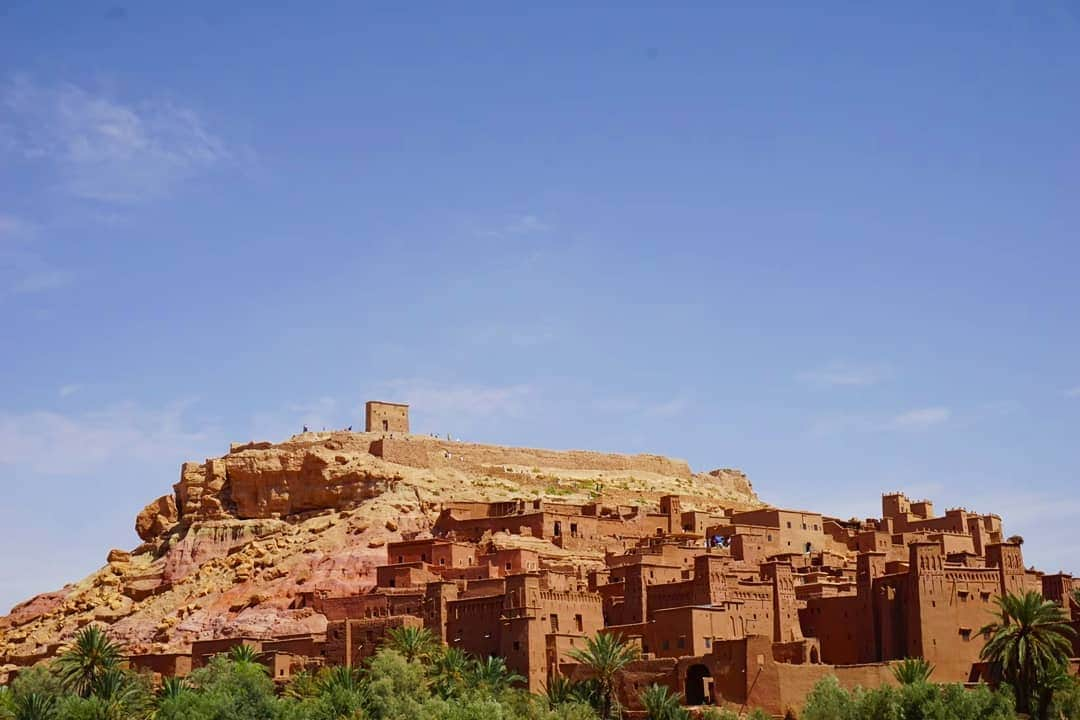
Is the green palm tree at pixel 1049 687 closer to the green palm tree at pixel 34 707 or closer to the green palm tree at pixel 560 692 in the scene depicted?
the green palm tree at pixel 560 692

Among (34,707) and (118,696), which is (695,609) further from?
(34,707)

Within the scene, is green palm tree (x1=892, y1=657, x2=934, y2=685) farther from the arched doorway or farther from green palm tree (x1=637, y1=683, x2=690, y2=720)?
green palm tree (x1=637, y1=683, x2=690, y2=720)

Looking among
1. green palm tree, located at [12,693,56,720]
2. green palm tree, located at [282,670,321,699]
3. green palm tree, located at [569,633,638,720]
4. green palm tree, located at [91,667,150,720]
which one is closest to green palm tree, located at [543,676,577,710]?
green palm tree, located at [569,633,638,720]

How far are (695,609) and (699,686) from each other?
2.89m

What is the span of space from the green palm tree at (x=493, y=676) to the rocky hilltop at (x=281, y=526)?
434 inches

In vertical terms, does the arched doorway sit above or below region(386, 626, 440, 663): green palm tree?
below

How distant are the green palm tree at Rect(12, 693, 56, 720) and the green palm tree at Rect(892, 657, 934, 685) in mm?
28754

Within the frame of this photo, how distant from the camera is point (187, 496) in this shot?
303 ft

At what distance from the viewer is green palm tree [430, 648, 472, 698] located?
6581cm

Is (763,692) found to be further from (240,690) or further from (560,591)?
(240,690)

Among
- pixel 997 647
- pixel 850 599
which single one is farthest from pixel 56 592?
pixel 997 647

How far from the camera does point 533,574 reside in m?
69.4

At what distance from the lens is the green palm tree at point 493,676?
65.8 metres

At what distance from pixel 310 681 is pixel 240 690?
2.50m
